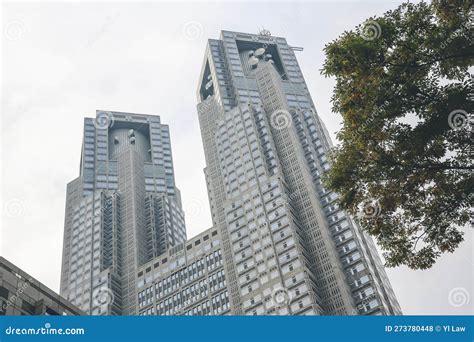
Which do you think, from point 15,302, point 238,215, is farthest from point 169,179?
point 15,302

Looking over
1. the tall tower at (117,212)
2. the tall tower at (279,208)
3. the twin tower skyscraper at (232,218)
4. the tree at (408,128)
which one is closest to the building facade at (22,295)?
the tree at (408,128)

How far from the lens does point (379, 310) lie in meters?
92.1

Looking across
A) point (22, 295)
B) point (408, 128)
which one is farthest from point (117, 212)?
point (408, 128)

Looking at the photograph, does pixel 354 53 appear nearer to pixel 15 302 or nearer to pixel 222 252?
pixel 15 302

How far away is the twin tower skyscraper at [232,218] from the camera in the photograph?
99.9 metres

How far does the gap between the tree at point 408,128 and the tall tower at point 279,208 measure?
2988 inches

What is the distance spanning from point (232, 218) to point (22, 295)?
77200 mm

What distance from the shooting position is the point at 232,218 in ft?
376

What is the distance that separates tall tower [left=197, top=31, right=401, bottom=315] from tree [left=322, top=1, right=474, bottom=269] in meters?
75.9

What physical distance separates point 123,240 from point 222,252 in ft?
132

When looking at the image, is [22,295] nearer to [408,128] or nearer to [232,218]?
[408,128]

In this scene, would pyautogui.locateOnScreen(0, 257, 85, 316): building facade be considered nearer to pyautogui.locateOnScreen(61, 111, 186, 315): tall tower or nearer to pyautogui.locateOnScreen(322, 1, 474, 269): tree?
pyautogui.locateOnScreen(322, 1, 474, 269): tree

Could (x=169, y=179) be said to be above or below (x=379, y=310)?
above

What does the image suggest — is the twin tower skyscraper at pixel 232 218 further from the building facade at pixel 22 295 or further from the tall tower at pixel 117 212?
the building facade at pixel 22 295
